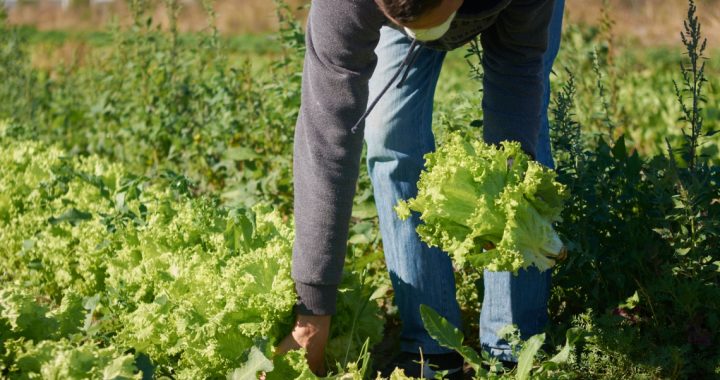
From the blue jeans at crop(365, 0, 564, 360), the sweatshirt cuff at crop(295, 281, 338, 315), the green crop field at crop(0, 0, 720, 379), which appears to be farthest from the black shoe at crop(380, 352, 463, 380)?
the sweatshirt cuff at crop(295, 281, 338, 315)

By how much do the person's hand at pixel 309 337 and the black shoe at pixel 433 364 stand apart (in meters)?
0.40

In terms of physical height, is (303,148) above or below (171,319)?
above

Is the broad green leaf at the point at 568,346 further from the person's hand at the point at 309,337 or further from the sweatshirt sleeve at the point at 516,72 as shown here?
the person's hand at the point at 309,337

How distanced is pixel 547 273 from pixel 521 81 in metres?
0.76

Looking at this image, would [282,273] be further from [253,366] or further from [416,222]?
[416,222]

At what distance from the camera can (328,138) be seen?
2520mm

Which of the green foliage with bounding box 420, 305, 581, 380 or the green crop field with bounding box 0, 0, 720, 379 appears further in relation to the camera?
the green crop field with bounding box 0, 0, 720, 379

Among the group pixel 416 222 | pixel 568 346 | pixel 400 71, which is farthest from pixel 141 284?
pixel 568 346

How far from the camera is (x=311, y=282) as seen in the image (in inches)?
107

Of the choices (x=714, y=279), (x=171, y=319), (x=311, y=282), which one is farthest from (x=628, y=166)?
(x=171, y=319)

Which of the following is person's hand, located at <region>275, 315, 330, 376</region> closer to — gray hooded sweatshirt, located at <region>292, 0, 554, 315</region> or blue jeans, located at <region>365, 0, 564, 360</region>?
gray hooded sweatshirt, located at <region>292, 0, 554, 315</region>

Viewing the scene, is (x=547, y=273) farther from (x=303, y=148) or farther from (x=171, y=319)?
(x=171, y=319)

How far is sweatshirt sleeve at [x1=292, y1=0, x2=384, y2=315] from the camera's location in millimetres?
2357

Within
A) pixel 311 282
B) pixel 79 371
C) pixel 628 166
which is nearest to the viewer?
pixel 79 371
